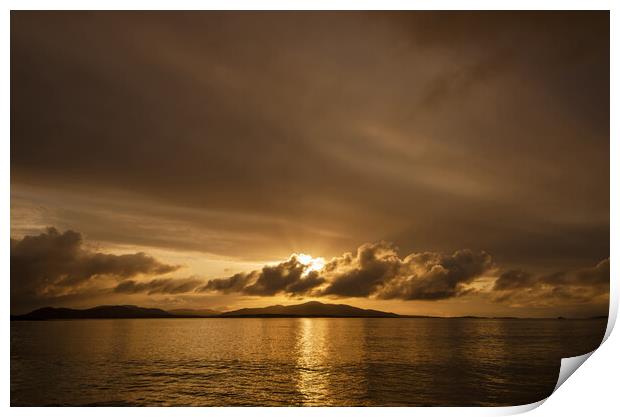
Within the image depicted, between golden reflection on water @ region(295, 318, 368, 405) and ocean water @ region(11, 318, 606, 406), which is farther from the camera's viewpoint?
golden reflection on water @ region(295, 318, 368, 405)

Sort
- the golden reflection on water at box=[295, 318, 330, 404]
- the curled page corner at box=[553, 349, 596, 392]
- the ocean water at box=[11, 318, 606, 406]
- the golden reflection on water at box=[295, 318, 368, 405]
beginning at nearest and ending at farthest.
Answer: the curled page corner at box=[553, 349, 596, 392] → the ocean water at box=[11, 318, 606, 406] → the golden reflection on water at box=[295, 318, 330, 404] → the golden reflection on water at box=[295, 318, 368, 405]

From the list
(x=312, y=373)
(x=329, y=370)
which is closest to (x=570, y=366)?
(x=312, y=373)

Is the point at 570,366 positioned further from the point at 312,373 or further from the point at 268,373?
the point at 268,373

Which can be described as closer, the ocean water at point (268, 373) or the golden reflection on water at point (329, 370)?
the ocean water at point (268, 373)

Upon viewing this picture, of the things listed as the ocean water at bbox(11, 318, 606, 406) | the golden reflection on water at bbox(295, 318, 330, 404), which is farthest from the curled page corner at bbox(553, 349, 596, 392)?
the golden reflection on water at bbox(295, 318, 330, 404)

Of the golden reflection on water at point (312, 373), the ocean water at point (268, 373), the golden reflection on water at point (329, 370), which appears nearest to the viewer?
the ocean water at point (268, 373)

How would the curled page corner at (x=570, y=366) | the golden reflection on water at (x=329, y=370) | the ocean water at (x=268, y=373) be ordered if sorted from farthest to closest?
the golden reflection on water at (x=329, y=370) → the ocean water at (x=268, y=373) → the curled page corner at (x=570, y=366)

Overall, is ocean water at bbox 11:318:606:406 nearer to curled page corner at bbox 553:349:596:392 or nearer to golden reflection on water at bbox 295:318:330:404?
golden reflection on water at bbox 295:318:330:404

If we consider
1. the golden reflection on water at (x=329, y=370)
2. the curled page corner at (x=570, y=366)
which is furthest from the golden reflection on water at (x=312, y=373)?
the curled page corner at (x=570, y=366)

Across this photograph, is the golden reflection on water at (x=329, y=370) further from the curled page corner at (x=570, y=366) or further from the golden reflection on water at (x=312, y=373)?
the curled page corner at (x=570, y=366)

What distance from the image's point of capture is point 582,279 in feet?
24.6

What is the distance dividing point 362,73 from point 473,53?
139 cm

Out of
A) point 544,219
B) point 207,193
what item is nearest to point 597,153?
point 544,219
